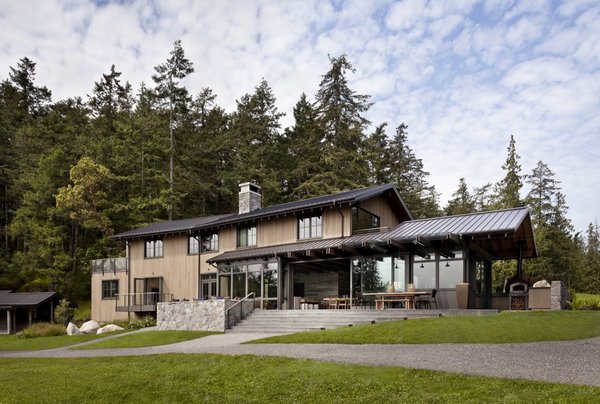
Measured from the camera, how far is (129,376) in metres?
10.1

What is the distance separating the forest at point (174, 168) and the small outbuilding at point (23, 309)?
3.10 m

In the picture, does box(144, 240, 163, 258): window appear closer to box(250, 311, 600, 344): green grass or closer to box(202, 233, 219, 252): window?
box(202, 233, 219, 252): window

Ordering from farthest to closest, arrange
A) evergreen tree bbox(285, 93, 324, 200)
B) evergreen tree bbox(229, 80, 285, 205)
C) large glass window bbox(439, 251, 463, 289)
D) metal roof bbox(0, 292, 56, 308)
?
evergreen tree bbox(229, 80, 285, 205)
evergreen tree bbox(285, 93, 324, 200)
metal roof bbox(0, 292, 56, 308)
large glass window bbox(439, 251, 463, 289)

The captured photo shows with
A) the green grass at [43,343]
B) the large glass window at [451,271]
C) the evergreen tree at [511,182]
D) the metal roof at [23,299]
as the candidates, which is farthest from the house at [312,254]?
the evergreen tree at [511,182]

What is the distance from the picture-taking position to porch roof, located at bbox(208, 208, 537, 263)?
59.0ft

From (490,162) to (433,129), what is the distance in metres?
23.8

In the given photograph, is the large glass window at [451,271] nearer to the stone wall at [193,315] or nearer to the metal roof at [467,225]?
the metal roof at [467,225]

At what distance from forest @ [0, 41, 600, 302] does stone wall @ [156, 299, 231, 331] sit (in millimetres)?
17194

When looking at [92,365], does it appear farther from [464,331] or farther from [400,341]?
[464,331]

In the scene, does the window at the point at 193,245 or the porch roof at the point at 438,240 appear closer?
the porch roof at the point at 438,240

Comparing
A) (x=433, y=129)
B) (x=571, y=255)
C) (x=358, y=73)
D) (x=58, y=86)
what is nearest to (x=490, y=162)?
(x=571, y=255)

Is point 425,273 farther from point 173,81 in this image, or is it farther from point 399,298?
point 173,81

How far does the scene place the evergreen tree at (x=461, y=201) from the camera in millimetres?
50781

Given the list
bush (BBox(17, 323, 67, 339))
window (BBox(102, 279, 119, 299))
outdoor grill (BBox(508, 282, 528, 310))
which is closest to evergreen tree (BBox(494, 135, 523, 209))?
outdoor grill (BBox(508, 282, 528, 310))
